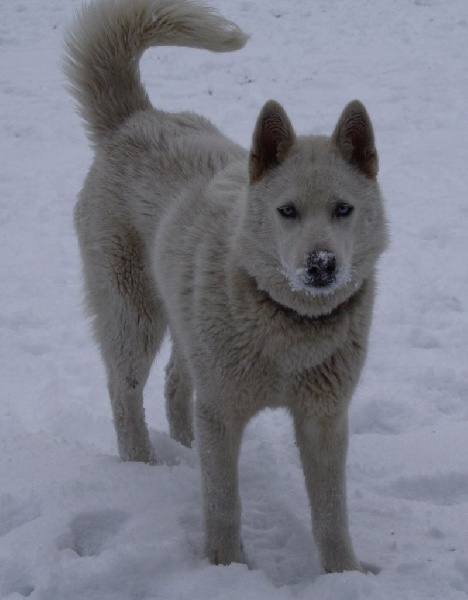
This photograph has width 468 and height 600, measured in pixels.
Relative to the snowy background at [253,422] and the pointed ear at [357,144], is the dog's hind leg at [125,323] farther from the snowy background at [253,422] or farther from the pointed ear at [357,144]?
the pointed ear at [357,144]

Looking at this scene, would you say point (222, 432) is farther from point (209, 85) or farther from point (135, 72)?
point (209, 85)

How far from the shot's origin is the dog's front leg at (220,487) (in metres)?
2.73

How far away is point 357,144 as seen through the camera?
269 cm

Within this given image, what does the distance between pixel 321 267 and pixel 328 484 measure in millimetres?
961

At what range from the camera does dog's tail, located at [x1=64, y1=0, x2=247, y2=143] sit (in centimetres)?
345

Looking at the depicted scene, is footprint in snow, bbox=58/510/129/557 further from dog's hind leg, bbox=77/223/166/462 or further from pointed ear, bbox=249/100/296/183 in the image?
pointed ear, bbox=249/100/296/183

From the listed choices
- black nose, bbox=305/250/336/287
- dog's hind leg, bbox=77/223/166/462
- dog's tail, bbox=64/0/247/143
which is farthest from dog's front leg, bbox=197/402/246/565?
dog's tail, bbox=64/0/247/143

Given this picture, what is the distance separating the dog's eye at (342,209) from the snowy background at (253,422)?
1.27 metres

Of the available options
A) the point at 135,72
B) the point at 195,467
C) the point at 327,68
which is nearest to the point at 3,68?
the point at 327,68

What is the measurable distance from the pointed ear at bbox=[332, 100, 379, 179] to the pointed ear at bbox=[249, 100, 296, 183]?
6.9 inches

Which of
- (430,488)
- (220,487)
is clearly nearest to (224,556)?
(220,487)

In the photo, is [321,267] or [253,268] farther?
[253,268]

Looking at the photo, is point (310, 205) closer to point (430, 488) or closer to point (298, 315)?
point (298, 315)

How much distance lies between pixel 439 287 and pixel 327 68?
583cm
